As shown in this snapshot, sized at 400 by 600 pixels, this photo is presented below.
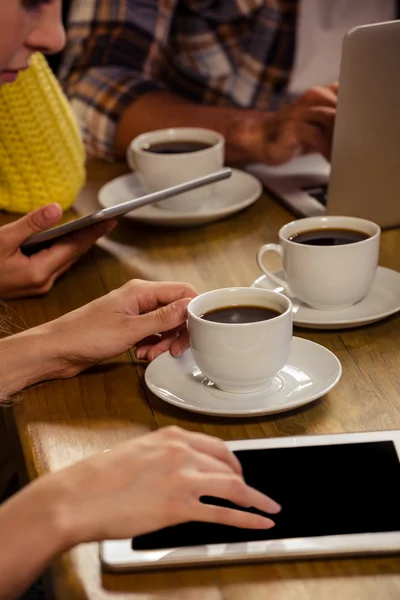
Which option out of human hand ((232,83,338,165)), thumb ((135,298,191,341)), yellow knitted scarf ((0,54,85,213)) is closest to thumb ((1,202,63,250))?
yellow knitted scarf ((0,54,85,213))

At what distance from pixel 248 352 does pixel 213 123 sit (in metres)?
1.01

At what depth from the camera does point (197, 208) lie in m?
1.44

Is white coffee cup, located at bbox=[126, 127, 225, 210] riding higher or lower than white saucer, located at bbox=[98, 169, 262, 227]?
higher

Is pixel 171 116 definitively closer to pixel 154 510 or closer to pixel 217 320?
pixel 217 320

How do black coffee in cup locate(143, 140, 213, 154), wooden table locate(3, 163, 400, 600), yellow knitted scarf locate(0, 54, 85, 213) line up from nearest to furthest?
wooden table locate(3, 163, 400, 600) < yellow knitted scarf locate(0, 54, 85, 213) < black coffee in cup locate(143, 140, 213, 154)

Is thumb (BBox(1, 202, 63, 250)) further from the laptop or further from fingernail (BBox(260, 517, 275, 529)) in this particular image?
fingernail (BBox(260, 517, 275, 529))

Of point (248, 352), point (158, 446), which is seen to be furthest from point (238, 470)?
point (248, 352)

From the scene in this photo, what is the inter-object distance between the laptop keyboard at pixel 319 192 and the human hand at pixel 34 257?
402 millimetres

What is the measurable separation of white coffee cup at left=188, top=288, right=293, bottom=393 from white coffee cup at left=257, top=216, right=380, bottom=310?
139 mm

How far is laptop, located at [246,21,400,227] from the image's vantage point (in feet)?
4.00

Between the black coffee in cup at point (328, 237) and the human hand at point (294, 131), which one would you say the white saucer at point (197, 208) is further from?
the black coffee in cup at point (328, 237)

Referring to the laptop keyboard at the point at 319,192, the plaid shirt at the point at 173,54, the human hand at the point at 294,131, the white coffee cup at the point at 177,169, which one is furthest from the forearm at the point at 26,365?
the plaid shirt at the point at 173,54

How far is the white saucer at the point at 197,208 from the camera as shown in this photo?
4.59 feet

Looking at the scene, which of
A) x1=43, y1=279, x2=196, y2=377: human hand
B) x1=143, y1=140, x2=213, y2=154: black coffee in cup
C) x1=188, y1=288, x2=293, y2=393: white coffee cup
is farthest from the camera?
x1=143, y1=140, x2=213, y2=154: black coffee in cup
